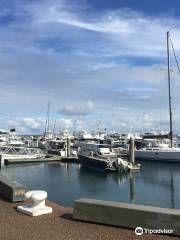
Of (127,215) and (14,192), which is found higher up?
(14,192)

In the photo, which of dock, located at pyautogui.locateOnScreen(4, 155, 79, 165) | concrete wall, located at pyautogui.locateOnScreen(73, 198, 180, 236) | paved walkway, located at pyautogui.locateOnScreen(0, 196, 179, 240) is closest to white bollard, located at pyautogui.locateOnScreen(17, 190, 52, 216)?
paved walkway, located at pyautogui.locateOnScreen(0, 196, 179, 240)

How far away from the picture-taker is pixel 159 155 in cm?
6812

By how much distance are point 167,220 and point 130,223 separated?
42.9 inches

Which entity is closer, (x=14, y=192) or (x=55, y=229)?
(x=55, y=229)

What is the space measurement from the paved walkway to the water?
16.1 meters

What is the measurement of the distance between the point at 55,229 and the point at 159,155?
58.2 metres

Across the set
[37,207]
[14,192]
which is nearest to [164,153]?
[14,192]

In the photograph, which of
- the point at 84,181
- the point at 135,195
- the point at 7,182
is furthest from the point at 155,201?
the point at 7,182

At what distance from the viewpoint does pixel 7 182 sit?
54.3 feet

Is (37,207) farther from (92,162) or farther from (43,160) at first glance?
(43,160)

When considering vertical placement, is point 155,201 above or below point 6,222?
below

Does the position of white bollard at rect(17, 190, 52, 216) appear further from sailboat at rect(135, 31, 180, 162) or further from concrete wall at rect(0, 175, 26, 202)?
sailboat at rect(135, 31, 180, 162)

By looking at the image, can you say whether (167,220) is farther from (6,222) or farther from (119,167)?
(119,167)

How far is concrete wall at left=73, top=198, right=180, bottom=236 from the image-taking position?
423 inches
